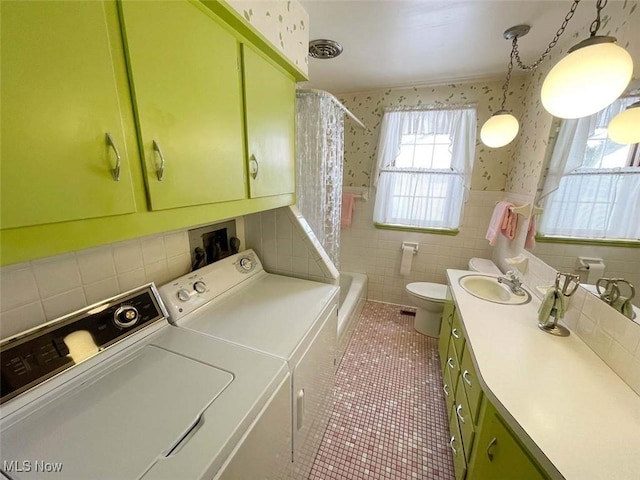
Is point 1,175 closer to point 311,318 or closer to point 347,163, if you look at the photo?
point 311,318

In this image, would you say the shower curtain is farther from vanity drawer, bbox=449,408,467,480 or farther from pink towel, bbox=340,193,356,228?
vanity drawer, bbox=449,408,467,480

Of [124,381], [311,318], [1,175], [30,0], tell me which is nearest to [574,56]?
[311,318]

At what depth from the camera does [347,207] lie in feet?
9.52

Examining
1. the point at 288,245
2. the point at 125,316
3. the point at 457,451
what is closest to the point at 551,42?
the point at 288,245

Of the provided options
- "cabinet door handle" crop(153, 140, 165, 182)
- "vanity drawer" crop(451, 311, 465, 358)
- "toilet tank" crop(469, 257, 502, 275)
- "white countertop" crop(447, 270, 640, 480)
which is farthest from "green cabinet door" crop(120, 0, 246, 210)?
"toilet tank" crop(469, 257, 502, 275)

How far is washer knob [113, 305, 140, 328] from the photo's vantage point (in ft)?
3.07

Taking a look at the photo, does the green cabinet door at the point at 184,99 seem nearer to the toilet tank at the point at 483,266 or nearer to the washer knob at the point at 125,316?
the washer knob at the point at 125,316

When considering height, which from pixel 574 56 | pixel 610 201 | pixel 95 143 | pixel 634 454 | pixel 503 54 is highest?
pixel 503 54

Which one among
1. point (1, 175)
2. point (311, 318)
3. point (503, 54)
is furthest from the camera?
point (503, 54)

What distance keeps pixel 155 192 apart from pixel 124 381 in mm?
611

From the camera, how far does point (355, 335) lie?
2480mm

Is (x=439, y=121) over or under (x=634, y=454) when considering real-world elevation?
over

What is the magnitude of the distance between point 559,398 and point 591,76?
3.77 feet

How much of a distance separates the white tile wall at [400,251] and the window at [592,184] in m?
0.90
